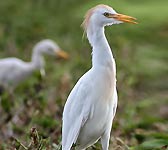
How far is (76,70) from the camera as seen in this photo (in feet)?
24.3

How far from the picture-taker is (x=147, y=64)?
848 cm

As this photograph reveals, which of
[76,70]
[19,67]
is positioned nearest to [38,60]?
[19,67]

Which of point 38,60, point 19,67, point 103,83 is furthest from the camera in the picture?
point 38,60

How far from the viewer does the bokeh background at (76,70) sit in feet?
14.6

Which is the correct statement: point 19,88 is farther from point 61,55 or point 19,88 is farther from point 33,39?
point 33,39

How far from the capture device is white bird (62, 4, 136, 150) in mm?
3211

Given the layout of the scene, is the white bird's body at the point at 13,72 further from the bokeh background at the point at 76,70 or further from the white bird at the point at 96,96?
the white bird at the point at 96,96

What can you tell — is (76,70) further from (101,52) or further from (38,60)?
(101,52)

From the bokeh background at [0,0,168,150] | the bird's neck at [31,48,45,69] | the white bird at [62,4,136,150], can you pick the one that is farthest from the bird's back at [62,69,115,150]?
the bird's neck at [31,48,45,69]

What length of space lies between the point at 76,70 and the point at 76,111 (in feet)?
13.7

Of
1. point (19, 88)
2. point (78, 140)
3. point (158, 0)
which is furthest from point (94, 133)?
point (158, 0)

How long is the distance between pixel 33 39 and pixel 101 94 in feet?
20.1

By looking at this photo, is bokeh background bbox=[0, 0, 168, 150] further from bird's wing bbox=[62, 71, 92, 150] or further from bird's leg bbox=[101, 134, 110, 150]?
bird's leg bbox=[101, 134, 110, 150]

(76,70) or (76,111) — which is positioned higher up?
(76,111)
